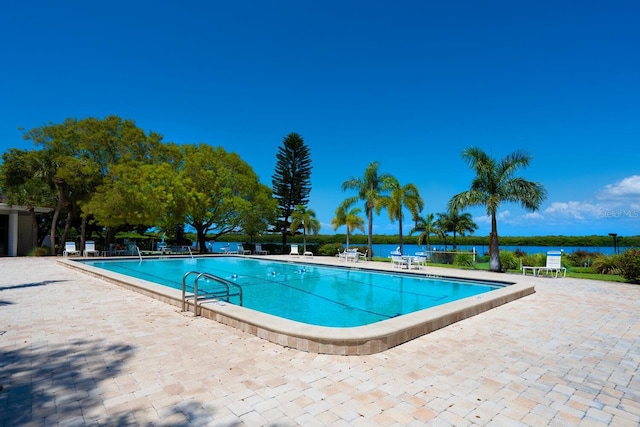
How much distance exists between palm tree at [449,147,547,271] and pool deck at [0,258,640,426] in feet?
24.4

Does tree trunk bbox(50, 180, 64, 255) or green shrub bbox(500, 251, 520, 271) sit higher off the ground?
tree trunk bbox(50, 180, 64, 255)

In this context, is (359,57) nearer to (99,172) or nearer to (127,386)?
(99,172)

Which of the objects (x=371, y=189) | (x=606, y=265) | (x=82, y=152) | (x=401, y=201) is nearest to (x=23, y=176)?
(x=82, y=152)

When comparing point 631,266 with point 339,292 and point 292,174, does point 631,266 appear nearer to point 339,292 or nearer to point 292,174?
point 339,292

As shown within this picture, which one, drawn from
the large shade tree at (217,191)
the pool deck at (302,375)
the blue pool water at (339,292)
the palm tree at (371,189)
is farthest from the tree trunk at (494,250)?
the large shade tree at (217,191)

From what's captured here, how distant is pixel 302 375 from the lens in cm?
306

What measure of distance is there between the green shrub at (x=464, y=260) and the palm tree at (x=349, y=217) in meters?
6.52

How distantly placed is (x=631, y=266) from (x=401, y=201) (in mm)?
9688

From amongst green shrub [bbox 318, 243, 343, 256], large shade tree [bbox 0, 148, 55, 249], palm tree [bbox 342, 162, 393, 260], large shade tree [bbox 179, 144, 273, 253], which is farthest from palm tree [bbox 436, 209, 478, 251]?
large shade tree [bbox 0, 148, 55, 249]

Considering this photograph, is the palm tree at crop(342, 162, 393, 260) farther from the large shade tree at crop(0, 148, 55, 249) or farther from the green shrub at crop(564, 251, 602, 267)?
the large shade tree at crop(0, 148, 55, 249)

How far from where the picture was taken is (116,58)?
14.6m

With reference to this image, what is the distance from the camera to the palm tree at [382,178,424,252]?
57.5 ft

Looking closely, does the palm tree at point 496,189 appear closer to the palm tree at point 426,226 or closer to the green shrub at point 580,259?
the green shrub at point 580,259

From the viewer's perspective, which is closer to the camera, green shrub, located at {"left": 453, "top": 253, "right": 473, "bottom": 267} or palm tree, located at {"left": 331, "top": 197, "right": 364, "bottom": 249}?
green shrub, located at {"left": 453, "top": 253, "right": 473, "bottom": 267}
